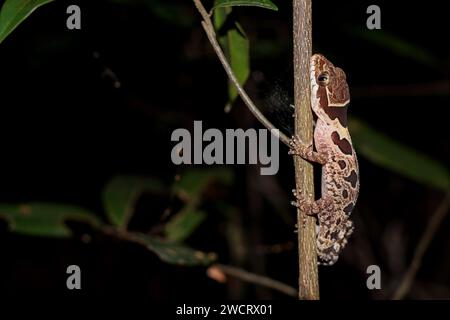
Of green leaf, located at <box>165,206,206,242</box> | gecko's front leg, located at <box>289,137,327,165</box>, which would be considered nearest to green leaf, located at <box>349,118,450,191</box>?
green leaf, located at <box>165,206,206,242</box>

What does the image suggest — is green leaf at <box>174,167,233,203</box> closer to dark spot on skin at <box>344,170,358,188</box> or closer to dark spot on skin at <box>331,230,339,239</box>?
dark spot on skin at <box>331,230,339,239</box>

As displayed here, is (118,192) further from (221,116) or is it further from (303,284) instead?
(303,284)

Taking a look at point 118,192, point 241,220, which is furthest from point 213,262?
point 241,220

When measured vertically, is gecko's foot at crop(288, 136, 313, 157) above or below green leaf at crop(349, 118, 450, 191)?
below

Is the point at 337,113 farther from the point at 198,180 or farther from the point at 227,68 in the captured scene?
the point at 198,180

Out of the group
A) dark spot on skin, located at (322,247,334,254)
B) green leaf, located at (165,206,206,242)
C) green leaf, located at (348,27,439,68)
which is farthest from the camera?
green leaf, located at (348,27,439,68)

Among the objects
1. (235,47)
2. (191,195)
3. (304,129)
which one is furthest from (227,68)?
(191,195)
